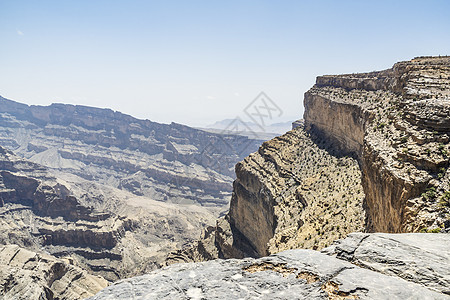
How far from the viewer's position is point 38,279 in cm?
5709

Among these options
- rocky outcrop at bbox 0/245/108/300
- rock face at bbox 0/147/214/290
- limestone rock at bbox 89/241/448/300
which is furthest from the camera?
rock face at bbox 0/147/214/290

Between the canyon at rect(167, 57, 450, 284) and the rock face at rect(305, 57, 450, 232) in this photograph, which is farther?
the canyon at rect(167, 57, 450, 284)

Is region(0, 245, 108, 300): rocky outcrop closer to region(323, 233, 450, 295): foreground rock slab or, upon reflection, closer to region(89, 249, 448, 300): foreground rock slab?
region(89, 249, 448, 300): foreground rock slab

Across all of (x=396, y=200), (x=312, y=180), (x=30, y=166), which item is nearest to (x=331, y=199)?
(x=312, y=180)

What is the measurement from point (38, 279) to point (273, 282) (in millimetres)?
62331

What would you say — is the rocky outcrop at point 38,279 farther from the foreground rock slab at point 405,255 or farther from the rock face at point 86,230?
the foreground rock slab at point 405,255

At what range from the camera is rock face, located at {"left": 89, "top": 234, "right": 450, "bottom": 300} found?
8953mm

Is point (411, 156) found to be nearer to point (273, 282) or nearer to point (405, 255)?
point (405, 255)

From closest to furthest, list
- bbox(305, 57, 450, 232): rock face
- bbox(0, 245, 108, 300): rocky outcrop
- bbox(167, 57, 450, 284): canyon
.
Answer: bbox(305, 57, 450, 232): rock face < bbox(167, 57, 450, 284): canyon < bbox(0, 245, 108, 300): rocky outcrop

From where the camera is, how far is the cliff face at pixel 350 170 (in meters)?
16.6

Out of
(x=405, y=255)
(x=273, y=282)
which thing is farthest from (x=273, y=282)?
(x=405, y=255)

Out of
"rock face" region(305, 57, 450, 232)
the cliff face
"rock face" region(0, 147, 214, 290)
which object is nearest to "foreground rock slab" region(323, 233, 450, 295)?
the cliff face

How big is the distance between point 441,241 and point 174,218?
148 metres

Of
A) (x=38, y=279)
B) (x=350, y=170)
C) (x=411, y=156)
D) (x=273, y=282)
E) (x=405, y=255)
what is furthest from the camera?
(x=38, y=279)
